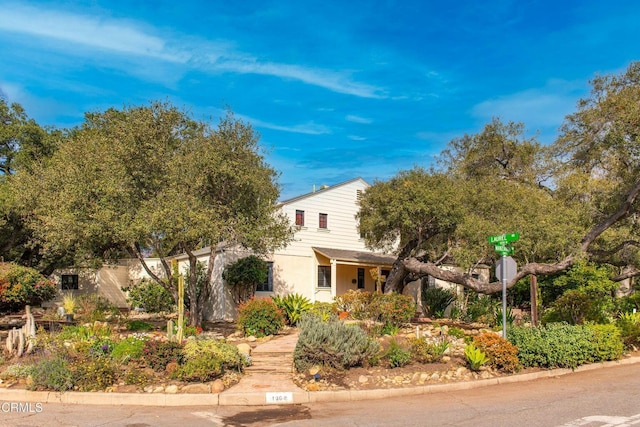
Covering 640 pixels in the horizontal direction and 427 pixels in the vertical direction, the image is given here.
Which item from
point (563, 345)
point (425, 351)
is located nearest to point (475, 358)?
point (425, 351)

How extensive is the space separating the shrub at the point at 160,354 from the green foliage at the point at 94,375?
0.68 meters

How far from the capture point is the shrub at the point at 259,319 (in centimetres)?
1611

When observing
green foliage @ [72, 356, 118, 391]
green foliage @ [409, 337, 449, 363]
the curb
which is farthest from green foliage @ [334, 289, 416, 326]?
green foliage @ [72, 356, 118, 391]

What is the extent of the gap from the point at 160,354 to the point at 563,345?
9.16 m

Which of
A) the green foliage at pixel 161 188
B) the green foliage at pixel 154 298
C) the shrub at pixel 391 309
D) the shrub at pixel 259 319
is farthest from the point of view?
the green foliage at pixel 154 298

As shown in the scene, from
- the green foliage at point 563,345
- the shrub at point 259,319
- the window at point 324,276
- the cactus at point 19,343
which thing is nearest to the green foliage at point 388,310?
the shrub at point 259,319

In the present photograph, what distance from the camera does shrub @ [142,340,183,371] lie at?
34.0ft

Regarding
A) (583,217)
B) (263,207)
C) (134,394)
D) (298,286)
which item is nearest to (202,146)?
(263,207)

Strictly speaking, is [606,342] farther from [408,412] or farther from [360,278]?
[360,278]

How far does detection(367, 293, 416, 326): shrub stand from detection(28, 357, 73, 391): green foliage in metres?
9.18

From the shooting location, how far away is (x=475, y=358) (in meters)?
11.2

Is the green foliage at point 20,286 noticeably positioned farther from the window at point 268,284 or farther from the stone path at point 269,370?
the stone path at point 269,370

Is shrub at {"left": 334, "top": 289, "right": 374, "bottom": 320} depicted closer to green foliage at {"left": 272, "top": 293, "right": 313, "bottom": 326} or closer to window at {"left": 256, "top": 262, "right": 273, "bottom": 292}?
green foliage at {"left": 272, "top": 293, "right": 313, "bottom": 326}

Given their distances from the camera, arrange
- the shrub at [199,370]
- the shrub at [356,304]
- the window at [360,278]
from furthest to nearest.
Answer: the window at [360,278] → the shrub at [356,304] → the shrub at [199,370]
